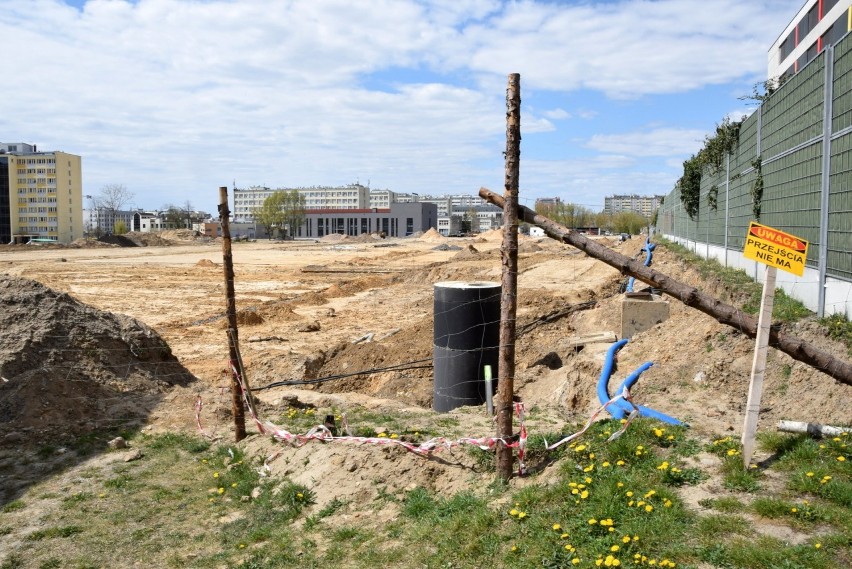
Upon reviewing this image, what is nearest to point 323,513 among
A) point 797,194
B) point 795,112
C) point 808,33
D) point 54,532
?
point 54,532

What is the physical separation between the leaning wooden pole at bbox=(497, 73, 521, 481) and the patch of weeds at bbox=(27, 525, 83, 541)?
369 cm

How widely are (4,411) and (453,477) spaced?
19.7 feet

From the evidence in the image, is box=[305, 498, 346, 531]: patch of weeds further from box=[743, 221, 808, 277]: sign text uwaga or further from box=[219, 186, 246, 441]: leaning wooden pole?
box=[743, 221, 808, 277]: sign text uwaga

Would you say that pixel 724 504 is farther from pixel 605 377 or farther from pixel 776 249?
pixel 605 377

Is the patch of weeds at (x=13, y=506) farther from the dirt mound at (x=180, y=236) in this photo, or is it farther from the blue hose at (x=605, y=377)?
the dirt mound at (x=180, y=236)

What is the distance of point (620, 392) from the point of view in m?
7.15

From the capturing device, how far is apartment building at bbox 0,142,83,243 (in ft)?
314

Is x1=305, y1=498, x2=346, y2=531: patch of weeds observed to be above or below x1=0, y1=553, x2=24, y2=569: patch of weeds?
above

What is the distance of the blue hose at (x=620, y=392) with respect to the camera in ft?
21.2

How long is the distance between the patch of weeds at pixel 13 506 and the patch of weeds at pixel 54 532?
64 cm

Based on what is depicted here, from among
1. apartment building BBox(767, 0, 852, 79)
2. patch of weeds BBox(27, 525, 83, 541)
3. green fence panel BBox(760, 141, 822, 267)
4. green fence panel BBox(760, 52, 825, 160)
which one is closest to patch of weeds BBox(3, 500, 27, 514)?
patch of weeds BBox(27, 525, 83, 541)

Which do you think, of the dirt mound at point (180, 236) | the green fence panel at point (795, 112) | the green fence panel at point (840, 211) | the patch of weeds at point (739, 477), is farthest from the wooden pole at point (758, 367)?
the dirt mound at point (180, 236)

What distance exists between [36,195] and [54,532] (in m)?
106

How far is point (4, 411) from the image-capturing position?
8422 millimetres
